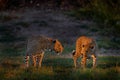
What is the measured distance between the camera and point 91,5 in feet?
84.2

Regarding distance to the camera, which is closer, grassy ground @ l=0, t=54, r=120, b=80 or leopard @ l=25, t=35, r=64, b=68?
grassy ground @ l=0, t=54, r=120, b=80

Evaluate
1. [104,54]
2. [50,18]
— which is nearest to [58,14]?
[50,18]

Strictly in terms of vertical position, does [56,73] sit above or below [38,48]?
below

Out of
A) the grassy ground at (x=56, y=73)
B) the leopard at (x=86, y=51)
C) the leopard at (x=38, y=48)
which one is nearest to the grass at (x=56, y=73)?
the grassy ground at (x=56, y=73)

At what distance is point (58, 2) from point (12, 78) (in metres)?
15.6

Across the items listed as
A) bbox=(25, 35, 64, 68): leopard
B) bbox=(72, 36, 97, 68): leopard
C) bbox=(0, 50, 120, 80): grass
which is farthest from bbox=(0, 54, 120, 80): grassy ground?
bbox=(72, 36, 97, 68): leopard

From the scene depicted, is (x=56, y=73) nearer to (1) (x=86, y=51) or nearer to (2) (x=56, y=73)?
(2) (x=56, y=73)

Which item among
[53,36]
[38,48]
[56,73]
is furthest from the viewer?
[53,36]

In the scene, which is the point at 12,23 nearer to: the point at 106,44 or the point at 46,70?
the point at 106,44

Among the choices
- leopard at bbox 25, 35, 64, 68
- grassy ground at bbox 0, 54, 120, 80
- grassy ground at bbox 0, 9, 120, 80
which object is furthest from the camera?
leopard at bbox 25, 35, 64, 68

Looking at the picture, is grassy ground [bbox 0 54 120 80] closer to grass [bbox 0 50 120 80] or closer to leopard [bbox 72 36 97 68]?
grass [bbox 0 50 120 80]

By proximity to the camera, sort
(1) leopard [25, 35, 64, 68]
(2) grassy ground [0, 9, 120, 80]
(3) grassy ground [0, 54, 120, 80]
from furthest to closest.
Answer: (1) leopard [25, 35, 64, 68]
(2) grassy ground [0, 9, 120, 80]
(3) grassy ground [0, 54, 120, 80]

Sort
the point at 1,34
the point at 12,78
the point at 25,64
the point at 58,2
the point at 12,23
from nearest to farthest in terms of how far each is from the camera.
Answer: the point at 12,78
the point at 25,64
the point at 1,34
the point at 12,23
the point at 58,2

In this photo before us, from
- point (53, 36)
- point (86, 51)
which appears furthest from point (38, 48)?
point (53, 36)
